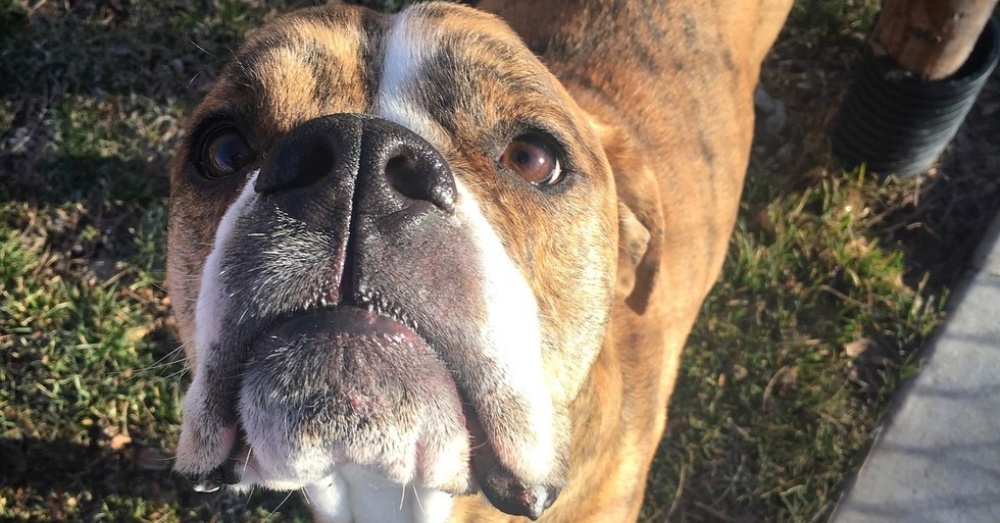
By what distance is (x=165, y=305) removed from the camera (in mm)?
3980

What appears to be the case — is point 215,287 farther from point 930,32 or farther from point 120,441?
point 930,32

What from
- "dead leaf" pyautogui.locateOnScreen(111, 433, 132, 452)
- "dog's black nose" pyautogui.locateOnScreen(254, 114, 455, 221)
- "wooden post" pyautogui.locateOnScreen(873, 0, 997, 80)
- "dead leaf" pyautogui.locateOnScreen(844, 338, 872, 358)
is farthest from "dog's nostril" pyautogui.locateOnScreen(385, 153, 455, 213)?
"dead leaf" pyautogui.locateOnScreen(844, 338, 872, 358)

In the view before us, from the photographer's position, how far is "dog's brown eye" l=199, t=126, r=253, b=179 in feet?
6.45

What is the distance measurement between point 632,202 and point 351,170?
1.27 metres

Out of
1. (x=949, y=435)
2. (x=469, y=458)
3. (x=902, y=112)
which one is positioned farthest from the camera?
(x=902, y=112)

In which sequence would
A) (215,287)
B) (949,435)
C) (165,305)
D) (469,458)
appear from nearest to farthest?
1. (215,287)
2. (469,458)
3. (949,435)
4. (165,305)

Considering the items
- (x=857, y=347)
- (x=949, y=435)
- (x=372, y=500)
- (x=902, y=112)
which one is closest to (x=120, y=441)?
(x=372, y=500)

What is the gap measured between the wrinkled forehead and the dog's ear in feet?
1.70

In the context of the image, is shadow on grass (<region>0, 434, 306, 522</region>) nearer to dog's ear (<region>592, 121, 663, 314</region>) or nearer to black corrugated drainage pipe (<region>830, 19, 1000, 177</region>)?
dog's ear (<region>592, 121, 663, 314</region>)

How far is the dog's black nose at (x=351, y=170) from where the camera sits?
59.5 inches

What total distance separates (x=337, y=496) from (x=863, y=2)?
3.82 m

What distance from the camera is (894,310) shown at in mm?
4016

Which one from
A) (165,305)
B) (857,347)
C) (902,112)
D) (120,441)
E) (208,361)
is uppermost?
(208,361)

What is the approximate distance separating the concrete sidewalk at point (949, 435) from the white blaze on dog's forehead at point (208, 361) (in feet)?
9.23
